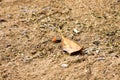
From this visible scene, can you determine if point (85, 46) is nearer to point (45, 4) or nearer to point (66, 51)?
point (66, 51)

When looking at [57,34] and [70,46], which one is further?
[57,34]

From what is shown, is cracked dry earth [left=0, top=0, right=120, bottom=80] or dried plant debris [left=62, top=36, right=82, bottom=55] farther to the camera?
dried plant debris [left=62, top=36, right=82, bottom=55]

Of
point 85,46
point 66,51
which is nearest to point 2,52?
point 66,51

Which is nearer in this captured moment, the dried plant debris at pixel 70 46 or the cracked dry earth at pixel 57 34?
the cracked dry earth at pixel 57 34
